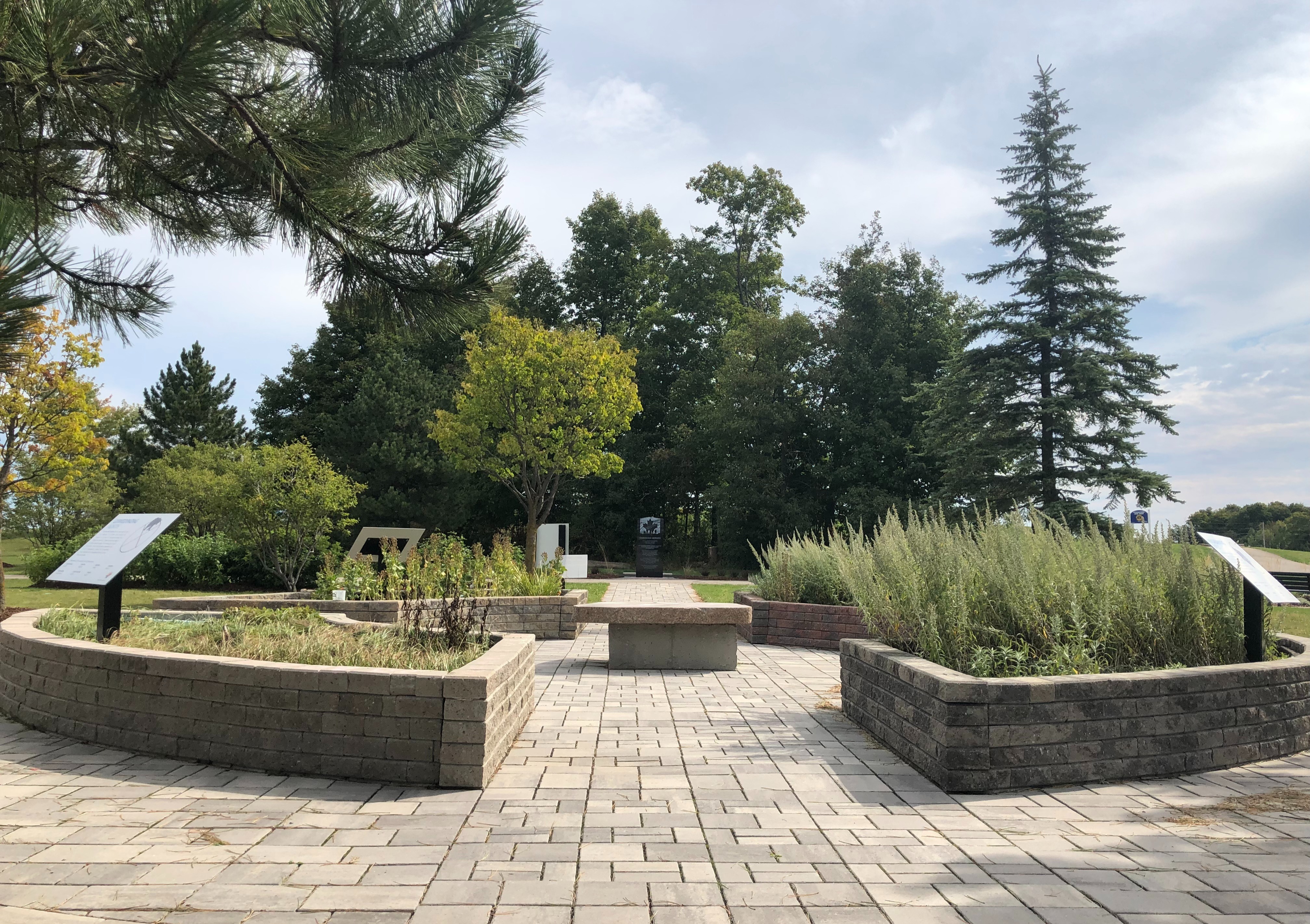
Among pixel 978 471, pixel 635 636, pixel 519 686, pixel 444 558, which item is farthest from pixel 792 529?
pixel 519 686

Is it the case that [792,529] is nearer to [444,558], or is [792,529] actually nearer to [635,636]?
[444,558]

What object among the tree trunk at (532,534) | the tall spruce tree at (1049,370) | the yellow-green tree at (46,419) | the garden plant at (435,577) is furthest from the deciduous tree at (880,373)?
the yellow-green tree at (46,419)

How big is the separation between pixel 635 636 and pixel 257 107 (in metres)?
5.62

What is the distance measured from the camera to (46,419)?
14.4 metres

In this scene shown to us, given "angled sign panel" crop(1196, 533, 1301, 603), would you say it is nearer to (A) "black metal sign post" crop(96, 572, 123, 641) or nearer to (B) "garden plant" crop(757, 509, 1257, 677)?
(B) "garden plant" crop(757, 509, 1257, 677)

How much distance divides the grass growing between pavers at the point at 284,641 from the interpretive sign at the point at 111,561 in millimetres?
173

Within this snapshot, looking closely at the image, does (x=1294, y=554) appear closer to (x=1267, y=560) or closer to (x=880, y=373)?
(x=880, y=373)

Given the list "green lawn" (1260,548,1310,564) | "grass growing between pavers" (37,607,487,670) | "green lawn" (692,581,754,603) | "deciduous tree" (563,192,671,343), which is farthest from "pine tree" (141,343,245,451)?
"green lawn" (1260,548,1310,564)

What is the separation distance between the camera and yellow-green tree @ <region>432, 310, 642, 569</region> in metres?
20.6

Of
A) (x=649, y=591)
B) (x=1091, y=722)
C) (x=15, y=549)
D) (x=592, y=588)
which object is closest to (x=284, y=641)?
(x=1091, y=722)

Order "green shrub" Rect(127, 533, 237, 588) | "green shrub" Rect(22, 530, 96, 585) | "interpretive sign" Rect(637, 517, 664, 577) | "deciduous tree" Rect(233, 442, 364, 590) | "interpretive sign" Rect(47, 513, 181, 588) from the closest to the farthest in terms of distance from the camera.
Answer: "interpretive sign" Rect(47, 513, 181, 588) → "deciduous tree" Rect(233, 442, 364, 590) → "green shrub" Rect(127, 533, 237, 588) → "green shrub" Rect(22, 530, 96, 585) → "interpretive sign" Rect(637, 517, 664, 577)

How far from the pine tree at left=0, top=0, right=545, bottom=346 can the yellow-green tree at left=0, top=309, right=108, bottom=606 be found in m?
9.58

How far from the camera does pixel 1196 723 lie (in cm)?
453

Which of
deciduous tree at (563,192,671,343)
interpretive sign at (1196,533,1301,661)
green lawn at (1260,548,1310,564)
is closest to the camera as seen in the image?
interpretive sign at (1196,533,1301,661)
